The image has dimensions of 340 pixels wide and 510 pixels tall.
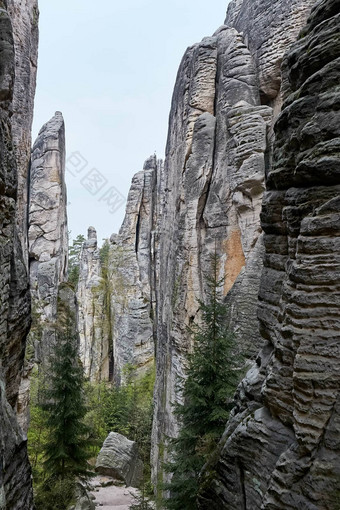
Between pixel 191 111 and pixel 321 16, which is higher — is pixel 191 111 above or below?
above

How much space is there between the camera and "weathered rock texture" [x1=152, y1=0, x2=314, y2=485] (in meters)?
13.3

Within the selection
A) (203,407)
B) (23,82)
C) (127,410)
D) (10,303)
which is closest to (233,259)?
(203,407)

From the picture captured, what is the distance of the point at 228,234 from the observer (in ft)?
47.8

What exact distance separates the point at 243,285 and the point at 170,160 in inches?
422

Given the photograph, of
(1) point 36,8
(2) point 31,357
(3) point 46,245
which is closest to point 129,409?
(2) point 31,357

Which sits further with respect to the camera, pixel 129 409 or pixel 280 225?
pixel 129 409

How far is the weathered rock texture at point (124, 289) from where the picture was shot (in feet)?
116

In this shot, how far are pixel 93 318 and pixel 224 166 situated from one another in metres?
29.8

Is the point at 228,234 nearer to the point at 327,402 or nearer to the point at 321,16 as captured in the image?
the point at 321,16

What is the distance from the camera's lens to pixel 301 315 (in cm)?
509

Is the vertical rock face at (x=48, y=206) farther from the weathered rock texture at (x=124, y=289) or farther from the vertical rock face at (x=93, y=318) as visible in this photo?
the vertical rock face at (x=93, y=318)

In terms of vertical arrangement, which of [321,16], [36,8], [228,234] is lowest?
[228,234]

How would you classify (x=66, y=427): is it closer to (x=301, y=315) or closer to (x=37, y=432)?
(x=301, y=315)

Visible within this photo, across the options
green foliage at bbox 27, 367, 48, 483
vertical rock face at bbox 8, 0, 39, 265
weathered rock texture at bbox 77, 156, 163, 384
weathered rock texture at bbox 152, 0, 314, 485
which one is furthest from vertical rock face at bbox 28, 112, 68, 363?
weathered rock texture at bbox 152, 0, 314, 485
